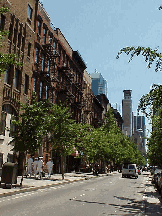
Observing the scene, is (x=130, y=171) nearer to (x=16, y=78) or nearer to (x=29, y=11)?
(x=16, y=78)

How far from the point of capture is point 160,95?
14070mm

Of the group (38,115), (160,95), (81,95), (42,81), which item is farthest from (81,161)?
(160,95)

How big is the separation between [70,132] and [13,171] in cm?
1399

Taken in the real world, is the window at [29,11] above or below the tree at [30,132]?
above

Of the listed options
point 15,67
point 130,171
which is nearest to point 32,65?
point 15,67

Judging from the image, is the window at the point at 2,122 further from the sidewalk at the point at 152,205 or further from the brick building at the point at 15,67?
the sidewalk at the point at 152,205

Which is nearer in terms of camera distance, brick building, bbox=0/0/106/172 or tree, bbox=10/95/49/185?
tree, bbox=10/95/49/185

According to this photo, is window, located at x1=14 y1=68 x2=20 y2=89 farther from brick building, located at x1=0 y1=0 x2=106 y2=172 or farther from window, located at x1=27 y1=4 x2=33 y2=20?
window, located at x1=27 y1=4 x2=33 y2=20

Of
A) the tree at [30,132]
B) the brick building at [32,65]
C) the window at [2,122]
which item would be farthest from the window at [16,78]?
the tree at [30,132]

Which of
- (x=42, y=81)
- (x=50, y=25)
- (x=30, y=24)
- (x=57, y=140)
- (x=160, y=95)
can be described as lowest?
(x=57, y=140)

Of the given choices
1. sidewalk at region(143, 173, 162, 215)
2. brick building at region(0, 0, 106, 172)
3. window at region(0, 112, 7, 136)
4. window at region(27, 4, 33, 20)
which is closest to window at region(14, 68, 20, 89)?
brick building at region(0, 0, 106, 172)

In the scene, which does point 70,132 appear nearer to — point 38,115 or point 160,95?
point 38,115

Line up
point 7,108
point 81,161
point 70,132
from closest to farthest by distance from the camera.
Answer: point 7,108, point 70,132, point 81,161

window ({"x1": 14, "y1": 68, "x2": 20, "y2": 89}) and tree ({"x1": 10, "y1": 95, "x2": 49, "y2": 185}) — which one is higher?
window ({"x1": 14, "y1": 68, "x2": 20, "y2": 89})
